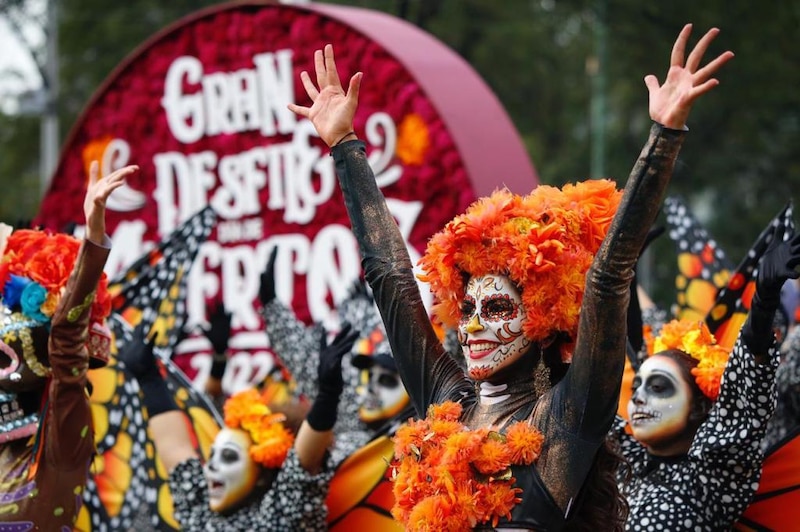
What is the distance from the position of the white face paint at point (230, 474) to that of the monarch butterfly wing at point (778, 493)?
1909 mm

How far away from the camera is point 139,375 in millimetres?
5160

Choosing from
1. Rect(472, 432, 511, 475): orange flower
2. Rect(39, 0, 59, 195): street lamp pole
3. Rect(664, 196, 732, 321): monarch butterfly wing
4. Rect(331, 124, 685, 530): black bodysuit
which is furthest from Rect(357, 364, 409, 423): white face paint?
Rect(39, 0, 59, 195): street lamp pole

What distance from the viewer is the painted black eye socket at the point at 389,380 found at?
6059 millimetres

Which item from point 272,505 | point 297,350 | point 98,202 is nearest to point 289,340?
point 297,350

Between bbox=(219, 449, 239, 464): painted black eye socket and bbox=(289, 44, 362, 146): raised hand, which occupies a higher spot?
bbox=(289, 44, 362, 146): raised hand

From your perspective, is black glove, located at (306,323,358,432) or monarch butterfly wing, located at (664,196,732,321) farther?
monarch butterfly wing, located at (664,196,732,321)

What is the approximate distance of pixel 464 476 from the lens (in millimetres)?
2861

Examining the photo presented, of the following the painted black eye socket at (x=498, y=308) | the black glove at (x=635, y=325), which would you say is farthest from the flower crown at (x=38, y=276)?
the black glove at (x=635, y=325)

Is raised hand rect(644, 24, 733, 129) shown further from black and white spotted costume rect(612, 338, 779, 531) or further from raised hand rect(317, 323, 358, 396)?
raised hand rect(317, 323, 358, 396)

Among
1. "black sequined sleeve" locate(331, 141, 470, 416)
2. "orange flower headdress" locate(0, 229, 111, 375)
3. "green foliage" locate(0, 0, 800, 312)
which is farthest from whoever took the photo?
"green foliage" locate(0, 0, 800, 312)

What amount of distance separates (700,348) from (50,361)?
6.63 feet

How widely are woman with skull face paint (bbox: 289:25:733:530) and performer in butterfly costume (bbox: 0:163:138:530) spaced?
3.20 feet

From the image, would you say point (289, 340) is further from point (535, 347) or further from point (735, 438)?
point (535, 347)

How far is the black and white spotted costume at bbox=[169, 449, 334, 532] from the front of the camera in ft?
15.6
